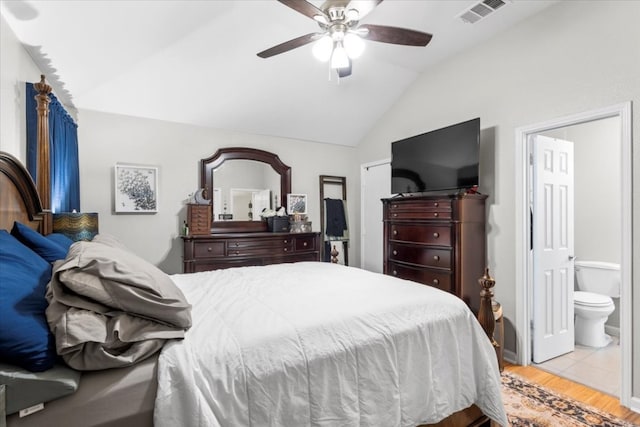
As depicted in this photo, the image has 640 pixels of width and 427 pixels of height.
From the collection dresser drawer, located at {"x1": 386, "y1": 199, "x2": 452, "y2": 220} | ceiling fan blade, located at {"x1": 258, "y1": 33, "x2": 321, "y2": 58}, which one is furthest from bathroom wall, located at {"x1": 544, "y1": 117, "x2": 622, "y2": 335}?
ceiling fan blade, located at {"x1": 258, "y1": 33, "x2": 321, "y2": 58}

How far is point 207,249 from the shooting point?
3455mm

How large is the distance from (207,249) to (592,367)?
3795 millimetres

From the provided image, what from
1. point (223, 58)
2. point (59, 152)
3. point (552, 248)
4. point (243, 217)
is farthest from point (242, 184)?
point (552, 248)

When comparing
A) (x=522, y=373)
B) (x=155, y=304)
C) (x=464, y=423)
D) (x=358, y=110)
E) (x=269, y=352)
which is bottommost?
(x=522, y=373)

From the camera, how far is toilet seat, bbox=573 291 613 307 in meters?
2.98

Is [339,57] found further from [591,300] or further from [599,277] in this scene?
[599,277]

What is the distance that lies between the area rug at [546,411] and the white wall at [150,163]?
342 cm

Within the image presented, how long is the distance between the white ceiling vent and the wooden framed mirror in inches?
102

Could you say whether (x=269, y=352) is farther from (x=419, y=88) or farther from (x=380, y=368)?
(x=419, y=88)

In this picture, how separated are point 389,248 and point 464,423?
1.96 meters

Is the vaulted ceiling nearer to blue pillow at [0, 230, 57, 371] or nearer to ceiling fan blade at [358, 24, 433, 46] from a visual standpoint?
ceiling fan blade at [358, 24, 433, 46]

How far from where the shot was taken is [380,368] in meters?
1.30

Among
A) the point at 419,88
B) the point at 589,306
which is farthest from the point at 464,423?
the point at 419,88

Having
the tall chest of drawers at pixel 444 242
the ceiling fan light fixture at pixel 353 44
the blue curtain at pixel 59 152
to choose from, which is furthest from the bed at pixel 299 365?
the ceiling fan light fixture at pixel 353 44
